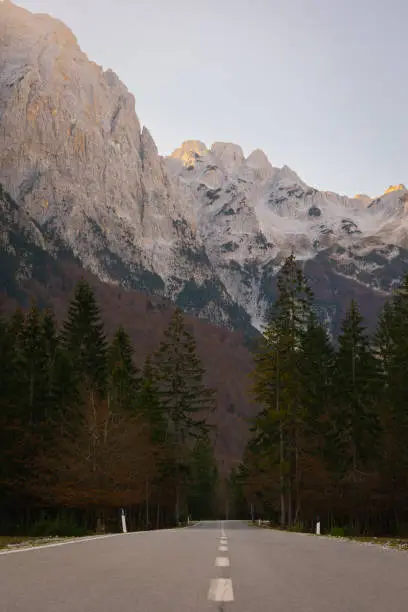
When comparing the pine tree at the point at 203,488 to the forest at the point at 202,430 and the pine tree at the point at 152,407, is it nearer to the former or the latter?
the pine tree at the point at 152,407

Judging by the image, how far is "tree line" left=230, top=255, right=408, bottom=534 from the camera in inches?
1964

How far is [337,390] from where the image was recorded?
55.4 metres

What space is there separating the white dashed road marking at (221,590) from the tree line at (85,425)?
21845 mm

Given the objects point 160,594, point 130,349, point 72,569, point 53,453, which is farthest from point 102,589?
point 130,349

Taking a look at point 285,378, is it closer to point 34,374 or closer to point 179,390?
point 179,390

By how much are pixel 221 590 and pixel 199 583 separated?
31.8 inches

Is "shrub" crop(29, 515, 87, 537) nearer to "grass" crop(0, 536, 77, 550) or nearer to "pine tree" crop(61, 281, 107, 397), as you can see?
"grass" crop(0, 536, 77, 550)

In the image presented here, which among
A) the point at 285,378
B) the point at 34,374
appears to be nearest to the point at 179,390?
the point at 34,374

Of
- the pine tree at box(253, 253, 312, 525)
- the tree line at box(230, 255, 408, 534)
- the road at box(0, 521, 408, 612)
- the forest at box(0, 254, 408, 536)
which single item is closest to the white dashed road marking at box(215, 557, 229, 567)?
the road at box(0, 521, 408, 612)

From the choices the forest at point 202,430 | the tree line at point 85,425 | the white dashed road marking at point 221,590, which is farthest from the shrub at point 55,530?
the white dashed road marking at point 221,590

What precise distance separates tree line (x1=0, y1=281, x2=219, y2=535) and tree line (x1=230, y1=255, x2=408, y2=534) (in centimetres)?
888

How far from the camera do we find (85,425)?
1817 inches

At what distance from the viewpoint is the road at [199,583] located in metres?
6.79

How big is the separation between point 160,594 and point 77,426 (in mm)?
42442
